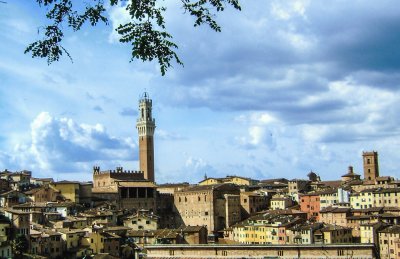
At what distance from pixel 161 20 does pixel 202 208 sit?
212 feet

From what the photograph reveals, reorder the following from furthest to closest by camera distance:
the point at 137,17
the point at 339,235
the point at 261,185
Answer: the point at 261,185
the point at 339,235
the point at 137,17

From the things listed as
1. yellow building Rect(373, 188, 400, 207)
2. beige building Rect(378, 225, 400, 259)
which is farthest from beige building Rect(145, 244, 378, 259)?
yellow building Rect(373, 188, 400, 207)

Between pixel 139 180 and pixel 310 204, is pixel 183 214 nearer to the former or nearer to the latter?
pixel 139 180

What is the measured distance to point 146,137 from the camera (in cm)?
9050

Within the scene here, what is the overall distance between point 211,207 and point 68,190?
1612 cm

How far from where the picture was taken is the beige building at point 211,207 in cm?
6950

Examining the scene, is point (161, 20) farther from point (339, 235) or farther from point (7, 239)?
point (339, 235)

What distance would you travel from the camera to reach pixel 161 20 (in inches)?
292

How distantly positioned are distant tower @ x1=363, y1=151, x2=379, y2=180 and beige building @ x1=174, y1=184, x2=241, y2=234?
22.3 metres

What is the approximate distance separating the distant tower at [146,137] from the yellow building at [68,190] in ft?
68.1

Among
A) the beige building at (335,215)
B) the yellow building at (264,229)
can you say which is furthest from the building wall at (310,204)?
the yellow building at (264,229)

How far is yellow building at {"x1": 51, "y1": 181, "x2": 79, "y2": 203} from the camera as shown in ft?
222

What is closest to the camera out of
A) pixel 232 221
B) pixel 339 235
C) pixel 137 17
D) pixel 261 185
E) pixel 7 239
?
pixel 137 17

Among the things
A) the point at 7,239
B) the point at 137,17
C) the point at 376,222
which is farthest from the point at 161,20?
the point at 376,222
